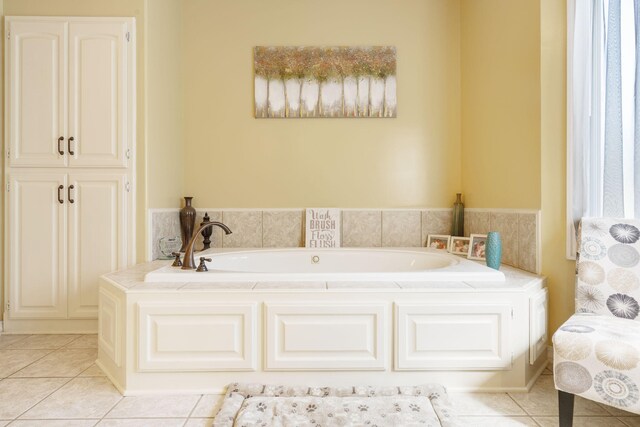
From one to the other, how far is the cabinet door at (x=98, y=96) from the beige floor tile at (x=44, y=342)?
1139 mm

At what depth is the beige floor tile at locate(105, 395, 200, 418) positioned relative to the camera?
163 centimetres

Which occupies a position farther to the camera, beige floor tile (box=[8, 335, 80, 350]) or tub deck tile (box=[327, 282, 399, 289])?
beige floor tile (box=[8, 335, 80, 350])

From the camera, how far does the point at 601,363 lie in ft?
4.61

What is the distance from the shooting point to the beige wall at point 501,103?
2.22m

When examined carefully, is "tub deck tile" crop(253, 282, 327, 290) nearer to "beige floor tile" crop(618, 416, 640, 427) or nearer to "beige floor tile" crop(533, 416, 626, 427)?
"beige floor tile" crop(533, 416, 626, 427)

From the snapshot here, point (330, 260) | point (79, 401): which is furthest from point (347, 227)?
point (79, 401)

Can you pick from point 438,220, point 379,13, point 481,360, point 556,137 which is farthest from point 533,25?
point 481,360

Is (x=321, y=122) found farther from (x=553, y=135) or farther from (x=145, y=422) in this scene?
(x=145, y=422)

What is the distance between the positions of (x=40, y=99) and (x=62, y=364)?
169 centimetres

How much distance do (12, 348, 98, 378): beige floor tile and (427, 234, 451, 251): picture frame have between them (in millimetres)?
2400

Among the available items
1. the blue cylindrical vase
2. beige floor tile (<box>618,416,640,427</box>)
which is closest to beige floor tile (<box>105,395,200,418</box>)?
the blue cylindrical vase

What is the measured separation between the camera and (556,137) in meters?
2.14

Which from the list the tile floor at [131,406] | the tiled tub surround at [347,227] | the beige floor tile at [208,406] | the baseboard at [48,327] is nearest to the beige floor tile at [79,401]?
the tile floor at [131,406]

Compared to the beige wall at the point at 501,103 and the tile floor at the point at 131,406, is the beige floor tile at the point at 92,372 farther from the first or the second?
the beige wall at the point at 501,103
